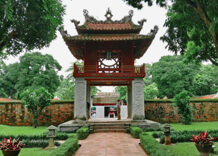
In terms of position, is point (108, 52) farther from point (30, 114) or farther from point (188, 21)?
point (30, 114)

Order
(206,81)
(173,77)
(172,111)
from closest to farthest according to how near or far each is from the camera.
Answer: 1. (172,111)
2. (173,77)
3. (206,81)

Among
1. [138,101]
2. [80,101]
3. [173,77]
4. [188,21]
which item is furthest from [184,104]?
[173,77]

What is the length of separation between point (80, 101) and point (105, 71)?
2640mm

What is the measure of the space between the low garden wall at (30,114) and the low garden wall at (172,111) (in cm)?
679

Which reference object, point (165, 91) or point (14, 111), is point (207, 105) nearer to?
point (165, 91)

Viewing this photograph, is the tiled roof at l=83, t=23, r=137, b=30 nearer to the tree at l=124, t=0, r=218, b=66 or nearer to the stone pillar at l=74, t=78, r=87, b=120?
the stone pillar at l=74, t=78, r=87, b=120

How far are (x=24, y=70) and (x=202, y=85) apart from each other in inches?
1026

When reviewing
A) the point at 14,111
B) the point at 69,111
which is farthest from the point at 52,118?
the point at 14,111

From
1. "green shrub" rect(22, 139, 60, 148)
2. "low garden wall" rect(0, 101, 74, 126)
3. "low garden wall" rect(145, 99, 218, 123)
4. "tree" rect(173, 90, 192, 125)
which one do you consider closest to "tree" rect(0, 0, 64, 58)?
"green shrub" rect(22, 139, 60, 148)

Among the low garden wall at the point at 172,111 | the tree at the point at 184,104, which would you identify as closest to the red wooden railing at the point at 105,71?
the tree at the point at 184,104

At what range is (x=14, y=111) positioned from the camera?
16.2m

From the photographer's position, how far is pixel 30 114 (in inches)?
634

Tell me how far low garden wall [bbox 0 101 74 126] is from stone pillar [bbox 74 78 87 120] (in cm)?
448

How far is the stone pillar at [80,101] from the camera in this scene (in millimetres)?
11977
